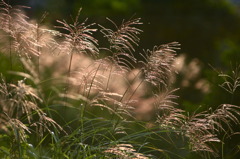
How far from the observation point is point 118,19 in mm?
16312

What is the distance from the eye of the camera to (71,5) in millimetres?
15383

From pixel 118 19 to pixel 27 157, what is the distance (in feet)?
43.2

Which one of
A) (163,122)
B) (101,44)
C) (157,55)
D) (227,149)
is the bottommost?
(101,44)

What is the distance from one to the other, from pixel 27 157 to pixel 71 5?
1235 centimetres

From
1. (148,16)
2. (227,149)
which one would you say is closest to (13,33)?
(227,149)

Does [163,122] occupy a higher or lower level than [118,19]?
higher

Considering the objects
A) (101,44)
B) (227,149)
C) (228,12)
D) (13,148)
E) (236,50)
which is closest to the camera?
(13,148)

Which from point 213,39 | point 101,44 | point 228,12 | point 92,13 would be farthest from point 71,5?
point 228,12

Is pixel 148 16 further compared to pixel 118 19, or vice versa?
pixel 148 16

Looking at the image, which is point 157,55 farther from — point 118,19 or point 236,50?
point 118,19

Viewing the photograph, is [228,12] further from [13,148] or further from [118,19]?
[13,148]

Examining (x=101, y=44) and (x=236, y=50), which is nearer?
(x=236, y=50)

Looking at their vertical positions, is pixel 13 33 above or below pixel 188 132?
above

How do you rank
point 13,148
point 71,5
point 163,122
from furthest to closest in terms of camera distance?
point 71,5 < point 163,122 < point 13,148
